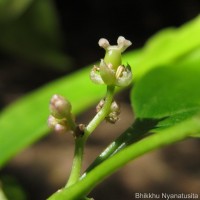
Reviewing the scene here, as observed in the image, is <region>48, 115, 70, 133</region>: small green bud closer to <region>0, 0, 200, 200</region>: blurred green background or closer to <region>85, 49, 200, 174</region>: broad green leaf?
<region>85, 49, 200, 174</region>: broad green leaf

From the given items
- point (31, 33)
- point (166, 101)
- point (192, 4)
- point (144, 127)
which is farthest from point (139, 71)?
point (192, 4)

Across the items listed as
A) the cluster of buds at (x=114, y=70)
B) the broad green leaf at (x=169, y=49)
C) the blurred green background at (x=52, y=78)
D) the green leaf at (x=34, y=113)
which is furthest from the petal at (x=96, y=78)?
the blurred green background at (x=52, y=78)

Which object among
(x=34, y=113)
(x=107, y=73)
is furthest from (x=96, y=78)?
(x=34, y=113)

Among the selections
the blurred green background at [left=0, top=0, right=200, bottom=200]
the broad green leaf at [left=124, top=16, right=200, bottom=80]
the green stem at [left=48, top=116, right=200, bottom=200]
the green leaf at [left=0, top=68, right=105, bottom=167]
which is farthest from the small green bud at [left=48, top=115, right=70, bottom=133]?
the blurred green background at [left=0, top=0, right=200, bottom=200]

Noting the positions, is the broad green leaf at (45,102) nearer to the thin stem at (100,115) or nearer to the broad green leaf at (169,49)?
the broad green leaf at (169,49)

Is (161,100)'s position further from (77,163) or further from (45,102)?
(45,102)

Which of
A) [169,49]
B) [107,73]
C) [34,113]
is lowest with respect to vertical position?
[107,73]
